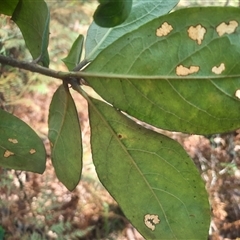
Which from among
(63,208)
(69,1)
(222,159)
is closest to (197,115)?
(63,208)

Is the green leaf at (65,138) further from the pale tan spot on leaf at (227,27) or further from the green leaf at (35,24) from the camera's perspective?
the pale tan spot on leaf at (227,27)

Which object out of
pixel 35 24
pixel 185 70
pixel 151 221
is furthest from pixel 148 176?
pixel 35 24

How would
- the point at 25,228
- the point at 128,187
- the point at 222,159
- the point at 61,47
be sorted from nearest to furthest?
Result: 1. the point at 128,187
2. the point at 25,228
3. the point at 222,159
4. the point at 61,47

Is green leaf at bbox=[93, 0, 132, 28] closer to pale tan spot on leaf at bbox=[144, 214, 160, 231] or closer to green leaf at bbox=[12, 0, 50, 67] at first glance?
green leaf at bbox=[12, 0, 50, 67]

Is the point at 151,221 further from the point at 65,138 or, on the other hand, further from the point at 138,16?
the point at 138,16

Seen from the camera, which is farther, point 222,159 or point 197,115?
point 222,159

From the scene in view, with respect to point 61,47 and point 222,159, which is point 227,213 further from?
point 61,47

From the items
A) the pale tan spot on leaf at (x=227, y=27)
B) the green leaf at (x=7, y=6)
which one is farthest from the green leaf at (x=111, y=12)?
the green leaf at (x=7, y=6)
